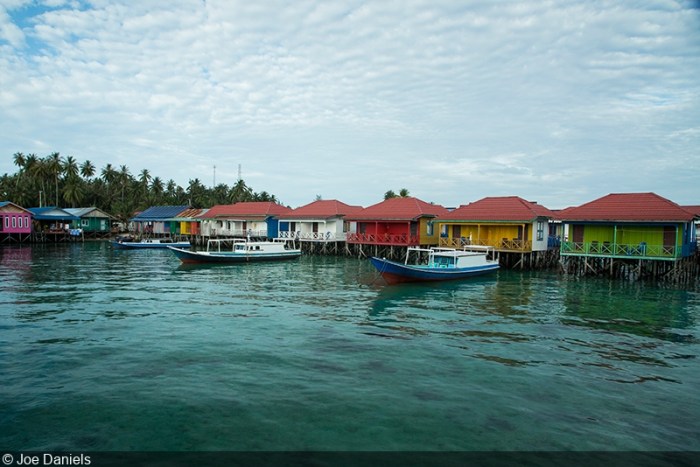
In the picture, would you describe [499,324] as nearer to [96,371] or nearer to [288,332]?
[288,332]

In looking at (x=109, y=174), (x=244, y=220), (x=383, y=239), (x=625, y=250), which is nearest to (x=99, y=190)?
(x=109, y=174)

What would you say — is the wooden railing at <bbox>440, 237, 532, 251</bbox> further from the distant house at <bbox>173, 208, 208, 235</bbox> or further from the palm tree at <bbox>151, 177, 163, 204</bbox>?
the palm tree at <bbox>151, 177, 163, 204</bbox>

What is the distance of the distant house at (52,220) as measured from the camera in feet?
207

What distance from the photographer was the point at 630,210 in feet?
100

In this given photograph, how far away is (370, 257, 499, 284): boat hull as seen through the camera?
25.4 metres

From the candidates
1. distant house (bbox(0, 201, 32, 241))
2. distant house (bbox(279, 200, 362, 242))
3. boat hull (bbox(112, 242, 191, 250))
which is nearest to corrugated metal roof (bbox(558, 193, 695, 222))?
distant house (bbox(279, 200, 362, 242))

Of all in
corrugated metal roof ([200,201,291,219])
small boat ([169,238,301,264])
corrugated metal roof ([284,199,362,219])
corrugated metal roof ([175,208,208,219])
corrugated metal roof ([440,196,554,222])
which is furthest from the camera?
corrugated metal roof ([175,208,208,219])

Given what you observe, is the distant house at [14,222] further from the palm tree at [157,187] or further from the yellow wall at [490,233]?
the yellow wall at [490,233]

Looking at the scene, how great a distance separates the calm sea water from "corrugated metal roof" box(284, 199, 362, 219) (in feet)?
87.3

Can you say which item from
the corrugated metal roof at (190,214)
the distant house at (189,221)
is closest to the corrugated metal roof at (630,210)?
the distant house at (189,221)

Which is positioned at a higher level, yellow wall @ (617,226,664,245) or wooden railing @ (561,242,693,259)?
yellow wall @ (617,226,664,245)

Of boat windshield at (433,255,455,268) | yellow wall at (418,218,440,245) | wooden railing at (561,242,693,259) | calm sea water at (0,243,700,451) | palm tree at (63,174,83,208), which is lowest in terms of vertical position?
calm sea water at (0,243,700,451)

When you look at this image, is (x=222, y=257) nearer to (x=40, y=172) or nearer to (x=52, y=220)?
(x=52, y=220)

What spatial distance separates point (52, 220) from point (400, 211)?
177 feet
